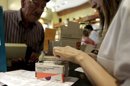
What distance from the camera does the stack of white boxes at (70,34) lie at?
1002mm

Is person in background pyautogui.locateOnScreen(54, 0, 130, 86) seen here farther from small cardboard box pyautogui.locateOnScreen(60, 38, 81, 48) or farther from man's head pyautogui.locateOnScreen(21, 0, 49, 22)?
man's head pyautogui.locateOnScreen(21, 0, 49, 22)

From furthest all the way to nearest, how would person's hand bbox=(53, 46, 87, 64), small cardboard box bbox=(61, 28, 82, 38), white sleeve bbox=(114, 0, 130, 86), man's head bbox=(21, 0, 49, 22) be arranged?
man's head bbox=(21, 0, 49, 22) < small cardboard box bbox=(61, 28, 82, 38) < person's hand bbox=(53, 46, 87, 64) < white sleeve bbox=(114, 0, 130, 86)

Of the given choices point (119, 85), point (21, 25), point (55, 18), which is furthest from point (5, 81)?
point (55, 18)

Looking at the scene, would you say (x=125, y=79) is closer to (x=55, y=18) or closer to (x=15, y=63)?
(x=15, y=63)

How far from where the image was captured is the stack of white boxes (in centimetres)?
100

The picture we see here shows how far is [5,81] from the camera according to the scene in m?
0.81

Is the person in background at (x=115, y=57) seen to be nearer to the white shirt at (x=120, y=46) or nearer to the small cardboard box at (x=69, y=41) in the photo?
the white shirt at (x=120, y=46)

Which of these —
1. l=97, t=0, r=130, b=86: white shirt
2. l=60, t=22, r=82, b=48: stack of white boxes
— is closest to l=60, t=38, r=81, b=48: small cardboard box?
l=60, t=22, r=82, b=48: stack of white boxes

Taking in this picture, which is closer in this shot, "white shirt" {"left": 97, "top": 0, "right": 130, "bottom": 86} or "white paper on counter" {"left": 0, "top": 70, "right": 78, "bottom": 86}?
"white shirt" {"left": 97, "top": 0, "right": 130, "bottom": 86}

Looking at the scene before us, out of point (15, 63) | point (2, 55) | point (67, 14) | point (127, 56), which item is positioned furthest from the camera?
point (67, 14)

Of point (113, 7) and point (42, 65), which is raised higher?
point (113, 7)

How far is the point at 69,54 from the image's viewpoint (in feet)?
2.78

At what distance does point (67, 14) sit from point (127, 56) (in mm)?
4851

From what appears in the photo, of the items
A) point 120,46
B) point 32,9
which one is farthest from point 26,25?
point 120,46
